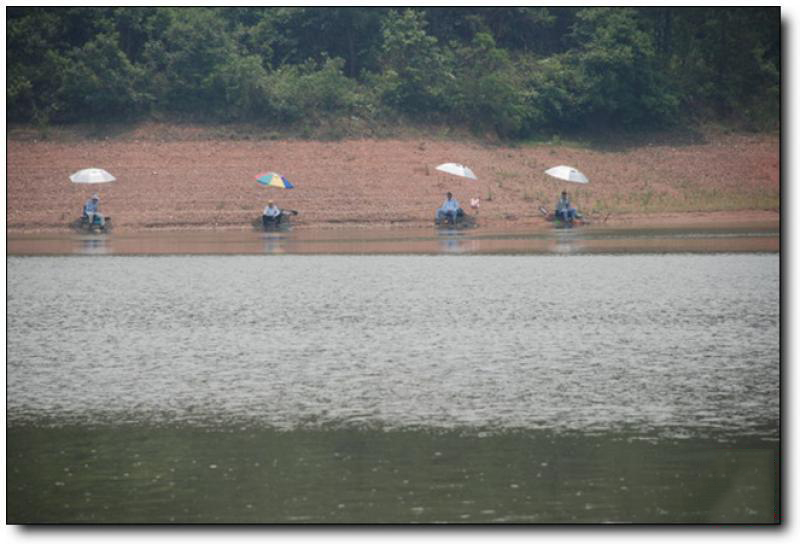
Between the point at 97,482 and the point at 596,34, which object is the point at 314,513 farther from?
the point at 596,34

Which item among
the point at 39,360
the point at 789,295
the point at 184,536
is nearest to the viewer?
the point at 184,536

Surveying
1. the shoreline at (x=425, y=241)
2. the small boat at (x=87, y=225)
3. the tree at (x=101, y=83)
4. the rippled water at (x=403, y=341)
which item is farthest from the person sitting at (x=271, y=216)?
the rippled water at (x=403, y=341)

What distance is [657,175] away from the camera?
43.5 meters

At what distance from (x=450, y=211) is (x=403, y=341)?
1804 cm

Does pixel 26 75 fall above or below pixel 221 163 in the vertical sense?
above

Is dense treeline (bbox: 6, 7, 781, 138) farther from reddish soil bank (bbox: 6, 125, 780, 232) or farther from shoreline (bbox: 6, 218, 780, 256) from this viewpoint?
shoreline (bbox: 6, 218, 780, 256)

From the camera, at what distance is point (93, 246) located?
35.4 metres

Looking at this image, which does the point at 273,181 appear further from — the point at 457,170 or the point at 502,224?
the point at 502,224

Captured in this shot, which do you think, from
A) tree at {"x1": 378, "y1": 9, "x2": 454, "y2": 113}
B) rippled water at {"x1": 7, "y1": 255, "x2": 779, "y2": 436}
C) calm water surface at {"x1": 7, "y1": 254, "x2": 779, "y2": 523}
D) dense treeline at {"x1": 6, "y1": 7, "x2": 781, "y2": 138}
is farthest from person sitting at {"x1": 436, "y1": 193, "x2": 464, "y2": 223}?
calm water surface at {"x1": 7, "y1": 254, "x2": 779, "y2": 523}

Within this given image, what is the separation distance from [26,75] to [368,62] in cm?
1187

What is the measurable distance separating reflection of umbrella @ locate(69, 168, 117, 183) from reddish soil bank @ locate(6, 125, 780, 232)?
1015 millimetres

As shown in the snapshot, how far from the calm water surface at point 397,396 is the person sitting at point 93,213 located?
8.88 m

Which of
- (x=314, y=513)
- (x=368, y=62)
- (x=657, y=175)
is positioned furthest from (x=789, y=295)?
(x=368, y=62)

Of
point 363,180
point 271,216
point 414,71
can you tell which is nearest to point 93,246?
point 271,216
